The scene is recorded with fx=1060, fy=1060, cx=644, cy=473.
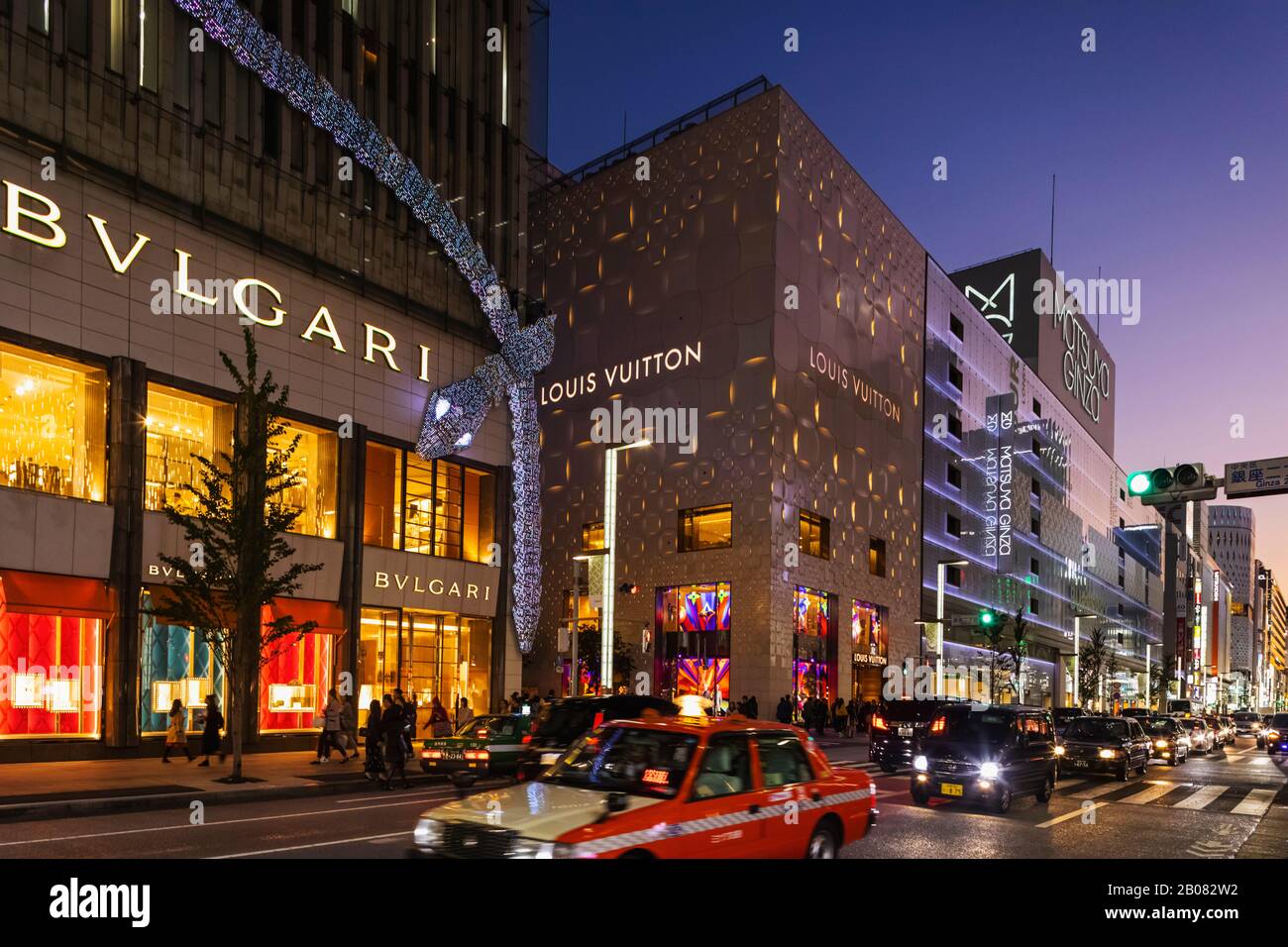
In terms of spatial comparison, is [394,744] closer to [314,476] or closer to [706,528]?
[314,476]

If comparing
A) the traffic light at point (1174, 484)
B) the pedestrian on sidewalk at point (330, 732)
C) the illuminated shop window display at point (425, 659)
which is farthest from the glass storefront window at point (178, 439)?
the traffic light at point (1174, 484)

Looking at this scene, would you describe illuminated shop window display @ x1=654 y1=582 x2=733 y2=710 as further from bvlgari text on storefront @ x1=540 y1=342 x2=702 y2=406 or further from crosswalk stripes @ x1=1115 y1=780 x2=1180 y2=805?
crosswalk stripes @ x1=1115 y1=780 x2=1180 y2=805

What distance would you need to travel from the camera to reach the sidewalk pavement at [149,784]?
55.2 feet

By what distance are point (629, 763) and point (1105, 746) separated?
21.3 meters

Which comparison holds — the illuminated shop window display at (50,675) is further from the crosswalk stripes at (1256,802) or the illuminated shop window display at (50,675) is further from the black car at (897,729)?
the crosswalk stripes at (1256,802)

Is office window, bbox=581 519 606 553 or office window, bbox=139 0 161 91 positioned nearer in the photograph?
office window, bbox=139 0 161 91

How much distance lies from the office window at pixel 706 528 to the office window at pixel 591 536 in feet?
17.0

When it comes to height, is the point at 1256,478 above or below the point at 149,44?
below

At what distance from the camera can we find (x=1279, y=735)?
38.1 m

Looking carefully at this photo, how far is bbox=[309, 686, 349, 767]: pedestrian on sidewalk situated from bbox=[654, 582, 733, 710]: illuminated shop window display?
77.1 ft

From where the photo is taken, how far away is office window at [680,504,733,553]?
49.2m

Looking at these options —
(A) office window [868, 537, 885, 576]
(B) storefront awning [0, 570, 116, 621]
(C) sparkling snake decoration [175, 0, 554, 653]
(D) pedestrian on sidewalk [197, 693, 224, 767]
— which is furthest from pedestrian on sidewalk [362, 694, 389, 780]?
(A) office window [868, 537, 885, 576]

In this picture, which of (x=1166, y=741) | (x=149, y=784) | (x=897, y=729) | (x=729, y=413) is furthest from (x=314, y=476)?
(x=1166, y=741)
